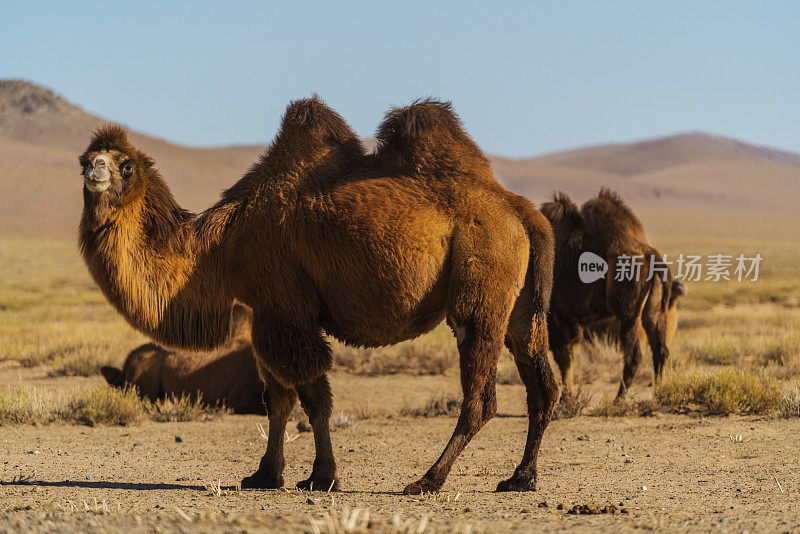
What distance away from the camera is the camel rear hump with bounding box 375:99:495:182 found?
707 cm

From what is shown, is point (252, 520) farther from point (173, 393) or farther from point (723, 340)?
point (723, 340)

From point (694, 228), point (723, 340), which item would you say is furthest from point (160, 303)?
point (694, 228)

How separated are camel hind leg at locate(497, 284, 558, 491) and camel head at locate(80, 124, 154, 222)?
122 inches

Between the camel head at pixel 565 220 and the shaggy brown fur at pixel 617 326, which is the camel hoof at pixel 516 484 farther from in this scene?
the camel head at pixel 565 220

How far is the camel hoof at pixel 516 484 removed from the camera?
23.1 feet

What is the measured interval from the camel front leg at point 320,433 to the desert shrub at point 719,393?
5.48 metres

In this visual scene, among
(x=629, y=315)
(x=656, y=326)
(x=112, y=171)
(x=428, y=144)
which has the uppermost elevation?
(x=428, y=144)

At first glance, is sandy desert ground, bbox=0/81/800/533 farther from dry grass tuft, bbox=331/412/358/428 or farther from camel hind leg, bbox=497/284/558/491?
camel hind leg, bbox=497/284/558/491

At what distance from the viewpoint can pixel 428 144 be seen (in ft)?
23.3

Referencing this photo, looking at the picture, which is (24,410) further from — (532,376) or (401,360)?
(401,360)

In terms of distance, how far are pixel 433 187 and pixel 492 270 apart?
810mm

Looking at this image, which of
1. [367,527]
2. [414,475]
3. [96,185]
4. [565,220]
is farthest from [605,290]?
[367,527]

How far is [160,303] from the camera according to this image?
271 inches

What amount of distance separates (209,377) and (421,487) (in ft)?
16.9
